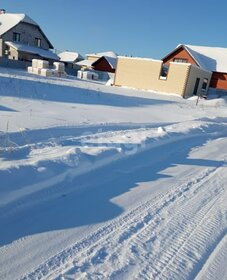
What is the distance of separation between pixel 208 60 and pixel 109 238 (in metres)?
41.3

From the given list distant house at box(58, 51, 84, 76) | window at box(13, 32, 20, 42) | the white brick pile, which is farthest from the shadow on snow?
distant house at box(58, 51, 84, 76)

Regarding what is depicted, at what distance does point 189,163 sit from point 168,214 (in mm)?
2799

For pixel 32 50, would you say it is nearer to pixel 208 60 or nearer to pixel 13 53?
pixel 13 53

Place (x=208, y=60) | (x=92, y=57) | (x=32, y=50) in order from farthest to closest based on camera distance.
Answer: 1. (x=92, y=57)
2. (x=32, y=50)
3. (x=208, y=60)

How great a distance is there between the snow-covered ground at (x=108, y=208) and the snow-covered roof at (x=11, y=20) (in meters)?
42.7

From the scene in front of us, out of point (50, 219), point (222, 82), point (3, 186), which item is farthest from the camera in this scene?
point (222, 82)

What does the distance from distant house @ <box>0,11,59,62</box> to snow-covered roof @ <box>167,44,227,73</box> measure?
20.7 meters

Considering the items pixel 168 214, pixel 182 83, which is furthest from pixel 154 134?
pixel 182 83

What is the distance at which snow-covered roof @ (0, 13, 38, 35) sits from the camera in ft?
150

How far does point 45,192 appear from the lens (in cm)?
438

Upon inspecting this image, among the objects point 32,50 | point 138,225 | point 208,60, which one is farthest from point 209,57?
point 138,225

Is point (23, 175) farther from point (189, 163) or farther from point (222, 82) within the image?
point (222, 82)

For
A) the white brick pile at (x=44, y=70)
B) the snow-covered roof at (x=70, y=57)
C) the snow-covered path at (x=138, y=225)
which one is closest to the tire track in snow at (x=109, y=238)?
the snow-covered path at (x=138, y=225)

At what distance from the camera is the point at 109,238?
353cm
